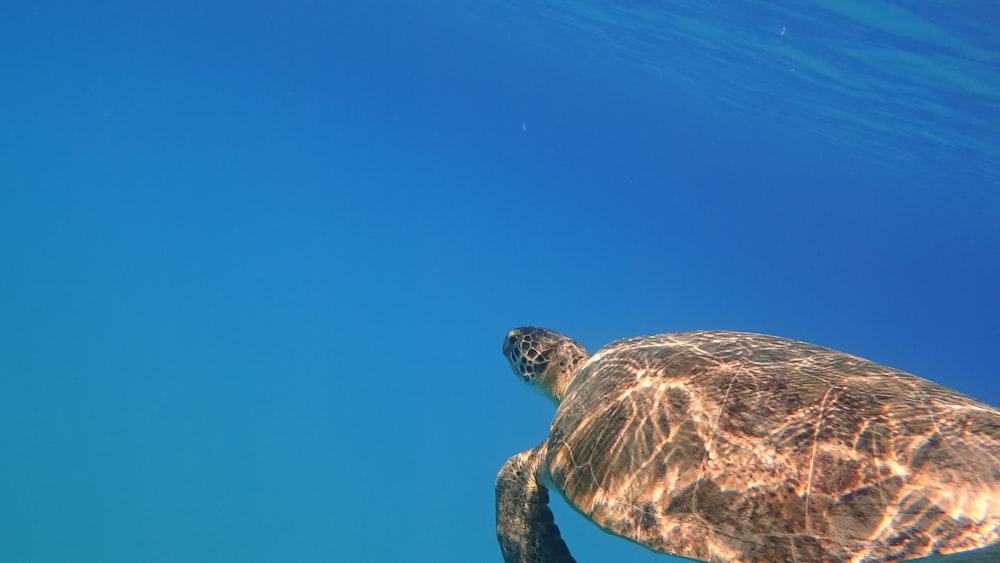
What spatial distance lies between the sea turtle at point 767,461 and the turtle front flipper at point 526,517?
0.01 metres

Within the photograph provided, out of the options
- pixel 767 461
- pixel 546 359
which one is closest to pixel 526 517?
pixel 546 359

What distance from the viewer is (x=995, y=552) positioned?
2.58m

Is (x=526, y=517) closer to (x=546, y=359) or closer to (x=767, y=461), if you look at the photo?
(x=546, y=359)

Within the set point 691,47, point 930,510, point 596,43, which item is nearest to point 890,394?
point 930,510

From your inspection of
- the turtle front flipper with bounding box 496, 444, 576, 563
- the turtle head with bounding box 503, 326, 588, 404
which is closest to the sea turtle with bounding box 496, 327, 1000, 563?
the turtle front flipper with bounding box 496, 444, 576, 563

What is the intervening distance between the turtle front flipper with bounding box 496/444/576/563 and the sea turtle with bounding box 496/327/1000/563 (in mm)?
11

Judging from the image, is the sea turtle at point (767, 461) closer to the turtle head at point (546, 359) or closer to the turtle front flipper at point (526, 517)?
the turtle front flipper at point (526, 517)

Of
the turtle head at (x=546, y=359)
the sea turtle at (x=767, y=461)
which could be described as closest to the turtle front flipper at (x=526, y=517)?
the sea turtle at (x=767, y=461)

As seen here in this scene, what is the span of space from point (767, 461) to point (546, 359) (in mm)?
3014

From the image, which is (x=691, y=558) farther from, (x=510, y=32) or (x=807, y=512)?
(x=510, y=32)

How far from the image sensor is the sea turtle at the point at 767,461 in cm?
281

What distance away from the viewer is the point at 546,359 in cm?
614

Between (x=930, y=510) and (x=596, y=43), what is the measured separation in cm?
3904

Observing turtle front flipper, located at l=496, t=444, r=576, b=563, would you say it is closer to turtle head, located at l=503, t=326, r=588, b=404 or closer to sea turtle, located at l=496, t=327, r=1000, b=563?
sea turtle, located at l=496, t=327, r=1000, b=563
